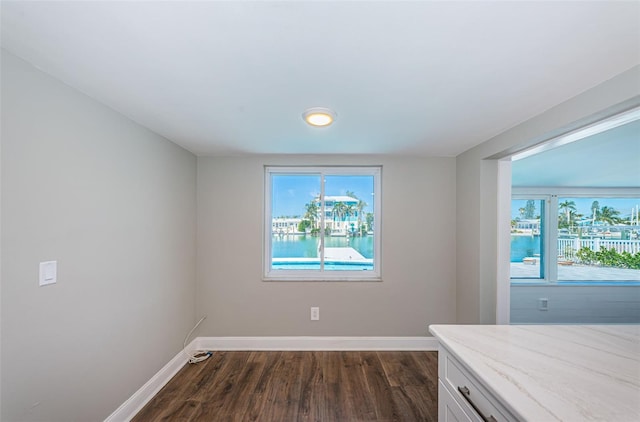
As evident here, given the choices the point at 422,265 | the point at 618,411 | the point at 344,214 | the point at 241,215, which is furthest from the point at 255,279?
the point at 618,411

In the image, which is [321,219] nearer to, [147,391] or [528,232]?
[147,391]

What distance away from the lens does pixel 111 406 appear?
1728 mm

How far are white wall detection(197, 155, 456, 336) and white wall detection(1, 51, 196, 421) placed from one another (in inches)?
22.8

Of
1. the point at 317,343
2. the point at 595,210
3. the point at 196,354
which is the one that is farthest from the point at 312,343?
the point at 595,210

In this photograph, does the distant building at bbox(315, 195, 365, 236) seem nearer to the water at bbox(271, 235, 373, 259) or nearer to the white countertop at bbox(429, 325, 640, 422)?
the water at bbox(271, 235, 373, 259)

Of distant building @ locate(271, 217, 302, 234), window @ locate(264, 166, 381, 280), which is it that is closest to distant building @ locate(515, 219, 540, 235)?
window @ locate(264, 166, 381, 280)

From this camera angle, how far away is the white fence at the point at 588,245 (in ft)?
12.0

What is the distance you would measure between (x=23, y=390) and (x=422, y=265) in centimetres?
311

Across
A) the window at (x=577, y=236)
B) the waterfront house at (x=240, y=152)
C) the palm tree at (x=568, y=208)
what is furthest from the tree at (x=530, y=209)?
the waterfront house at (x=240, y=152)

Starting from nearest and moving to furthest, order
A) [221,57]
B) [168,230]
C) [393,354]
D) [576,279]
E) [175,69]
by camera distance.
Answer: [221,57], [175,69], [168,230], [393,354], [576,279]

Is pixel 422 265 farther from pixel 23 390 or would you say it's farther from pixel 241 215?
pixel 23 390

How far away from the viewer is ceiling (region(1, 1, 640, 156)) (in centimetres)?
89

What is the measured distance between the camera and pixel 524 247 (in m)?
3.72

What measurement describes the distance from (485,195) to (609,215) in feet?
9.67
